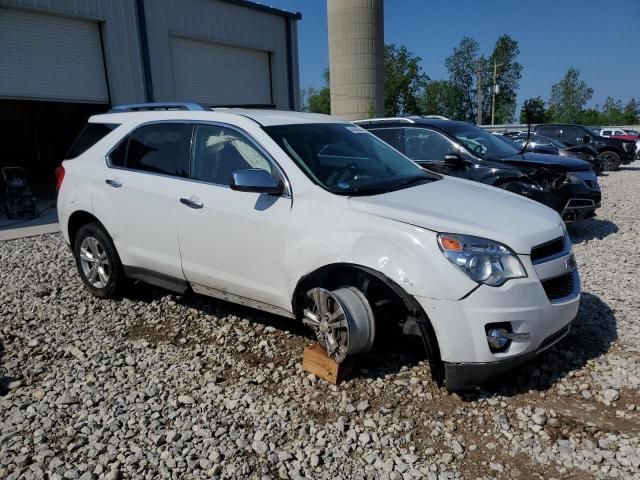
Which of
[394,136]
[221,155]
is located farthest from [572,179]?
[221,155]

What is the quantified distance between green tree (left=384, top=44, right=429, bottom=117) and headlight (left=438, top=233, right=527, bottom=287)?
68.9m

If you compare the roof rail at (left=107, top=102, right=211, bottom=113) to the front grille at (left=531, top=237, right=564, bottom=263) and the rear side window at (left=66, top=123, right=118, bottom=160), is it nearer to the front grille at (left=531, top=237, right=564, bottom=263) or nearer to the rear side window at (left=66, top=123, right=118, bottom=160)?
the rear side window at (left=66, top=123, right=118, bottom=160)

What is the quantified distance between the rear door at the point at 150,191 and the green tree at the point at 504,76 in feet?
249

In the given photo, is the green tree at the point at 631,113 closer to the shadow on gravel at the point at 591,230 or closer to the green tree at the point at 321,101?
the green tree at the point at 321,101

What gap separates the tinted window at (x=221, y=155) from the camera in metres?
3.76

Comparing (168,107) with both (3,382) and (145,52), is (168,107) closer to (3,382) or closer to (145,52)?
(3,382)

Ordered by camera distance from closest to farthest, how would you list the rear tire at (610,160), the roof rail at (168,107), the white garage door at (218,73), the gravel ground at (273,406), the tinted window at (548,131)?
the gravel ground at (273,406)
the roof rail at (168,107)
the white garage door at (218,73)
the rear tire at (610,160)
the tinted window at (548,131)

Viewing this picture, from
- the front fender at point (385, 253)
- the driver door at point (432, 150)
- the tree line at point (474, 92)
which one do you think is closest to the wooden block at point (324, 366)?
the front fender at point (385, 253)

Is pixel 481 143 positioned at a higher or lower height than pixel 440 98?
lower

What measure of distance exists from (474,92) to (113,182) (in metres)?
82.3

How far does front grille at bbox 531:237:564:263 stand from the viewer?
3031 mm

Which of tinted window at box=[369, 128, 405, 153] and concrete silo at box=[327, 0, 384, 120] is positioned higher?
concrete silo at box=[327, 0, 384, 120]

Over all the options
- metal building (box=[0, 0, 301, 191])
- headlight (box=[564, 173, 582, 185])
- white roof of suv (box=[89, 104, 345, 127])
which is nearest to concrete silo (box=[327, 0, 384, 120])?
metal building (box=[0, 0, 301, 191])

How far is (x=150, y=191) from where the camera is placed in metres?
4.16
